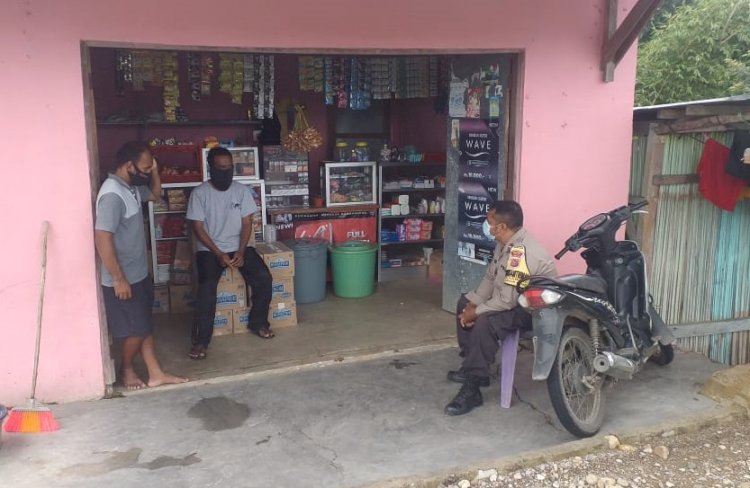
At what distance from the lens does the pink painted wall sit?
421cm

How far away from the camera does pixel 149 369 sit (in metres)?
4.93

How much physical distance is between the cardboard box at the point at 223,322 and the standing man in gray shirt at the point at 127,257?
1.22 meters

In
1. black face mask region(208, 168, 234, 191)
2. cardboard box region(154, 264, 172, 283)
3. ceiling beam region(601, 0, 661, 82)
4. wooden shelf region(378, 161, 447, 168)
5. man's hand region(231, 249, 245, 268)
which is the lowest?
cardboard box region(154, 264, 172, 283)

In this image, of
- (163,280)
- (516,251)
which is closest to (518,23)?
(516,251)

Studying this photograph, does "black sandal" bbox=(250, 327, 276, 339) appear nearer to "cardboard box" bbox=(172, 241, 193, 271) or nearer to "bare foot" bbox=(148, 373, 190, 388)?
"bare foot" bbox=(148, 373, 190, 388)

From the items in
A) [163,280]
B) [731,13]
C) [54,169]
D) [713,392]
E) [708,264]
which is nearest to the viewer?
[54,169]

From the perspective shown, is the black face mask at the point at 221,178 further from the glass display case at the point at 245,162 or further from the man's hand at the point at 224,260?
the glass display case at the point at 245,162

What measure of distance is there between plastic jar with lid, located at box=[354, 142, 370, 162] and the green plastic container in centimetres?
115

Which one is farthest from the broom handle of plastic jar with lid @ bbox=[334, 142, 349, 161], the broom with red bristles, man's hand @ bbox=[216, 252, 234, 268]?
plastic jar with lid @ bbox=[334, 142, 349, 161]

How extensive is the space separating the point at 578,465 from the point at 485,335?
957 millimetres

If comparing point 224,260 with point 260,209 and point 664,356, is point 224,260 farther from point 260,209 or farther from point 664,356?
point 664,356

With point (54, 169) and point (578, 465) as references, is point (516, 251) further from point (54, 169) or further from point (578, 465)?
point (54, 169)

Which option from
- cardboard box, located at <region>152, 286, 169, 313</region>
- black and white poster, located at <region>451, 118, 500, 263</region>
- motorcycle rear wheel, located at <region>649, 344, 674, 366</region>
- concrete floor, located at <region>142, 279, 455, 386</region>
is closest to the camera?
motorcycle rear wheel, located at <region>649, 344, 674, 366</region>

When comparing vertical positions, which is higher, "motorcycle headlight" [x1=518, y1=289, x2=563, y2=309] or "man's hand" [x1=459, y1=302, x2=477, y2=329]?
"motorcycle headlight" [x1=518, y1=289, x2=563, y2=309]
